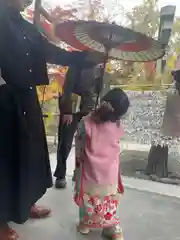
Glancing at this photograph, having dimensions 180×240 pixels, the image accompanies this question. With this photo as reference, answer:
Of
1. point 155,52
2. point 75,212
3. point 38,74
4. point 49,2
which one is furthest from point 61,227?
point 49,2

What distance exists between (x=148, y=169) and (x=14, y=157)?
4.31 feet

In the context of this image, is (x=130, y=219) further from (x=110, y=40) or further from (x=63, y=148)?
(x=110, y=40)

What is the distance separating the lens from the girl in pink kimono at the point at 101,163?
1.48 m

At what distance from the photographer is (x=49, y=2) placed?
226 cm

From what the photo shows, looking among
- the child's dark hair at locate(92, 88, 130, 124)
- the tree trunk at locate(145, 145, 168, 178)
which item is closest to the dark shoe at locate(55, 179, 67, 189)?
the tree trunk at locate(145, 145, 168, 178)

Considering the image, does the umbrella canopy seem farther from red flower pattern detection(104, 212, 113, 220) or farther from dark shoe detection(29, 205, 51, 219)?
dark shoe detection(29, 205, 51, 219)

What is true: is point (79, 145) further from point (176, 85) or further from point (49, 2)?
point (49, 2)

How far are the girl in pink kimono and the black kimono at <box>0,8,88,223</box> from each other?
0.74ft

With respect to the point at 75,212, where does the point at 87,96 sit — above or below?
above

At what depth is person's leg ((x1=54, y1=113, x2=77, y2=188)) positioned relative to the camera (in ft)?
7.11

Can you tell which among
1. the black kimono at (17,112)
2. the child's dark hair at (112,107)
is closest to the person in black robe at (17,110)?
the black kimono at (17,112)

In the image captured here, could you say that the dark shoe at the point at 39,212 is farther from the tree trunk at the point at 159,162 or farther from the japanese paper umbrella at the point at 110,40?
the tree trunk at the point at 159,162

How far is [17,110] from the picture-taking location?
145 cm

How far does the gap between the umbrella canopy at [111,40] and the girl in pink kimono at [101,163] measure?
21 centimetres
